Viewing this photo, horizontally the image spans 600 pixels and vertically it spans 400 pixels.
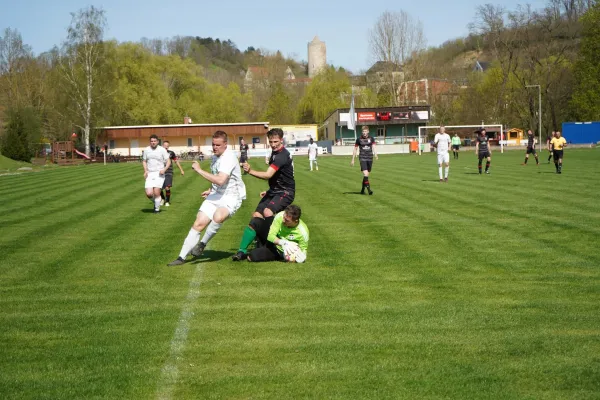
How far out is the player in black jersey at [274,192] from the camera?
1048 centimetres

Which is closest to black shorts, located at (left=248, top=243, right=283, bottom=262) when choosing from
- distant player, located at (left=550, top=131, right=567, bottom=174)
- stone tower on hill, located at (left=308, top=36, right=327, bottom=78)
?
distant player, located at (left=550, top=131, right=567, bottom=174)

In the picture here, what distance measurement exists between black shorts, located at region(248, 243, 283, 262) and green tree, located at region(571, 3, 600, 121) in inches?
2949

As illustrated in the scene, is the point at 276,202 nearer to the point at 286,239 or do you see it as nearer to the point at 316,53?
the point at 286,239

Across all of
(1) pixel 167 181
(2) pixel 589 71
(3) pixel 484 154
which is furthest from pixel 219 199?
(2) pixel 589 71

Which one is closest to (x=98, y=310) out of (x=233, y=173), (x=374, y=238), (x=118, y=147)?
(x=233, y=173)

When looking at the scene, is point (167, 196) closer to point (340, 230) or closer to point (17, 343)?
point (340, 230)

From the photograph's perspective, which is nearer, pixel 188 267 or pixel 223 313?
pixel 223 313

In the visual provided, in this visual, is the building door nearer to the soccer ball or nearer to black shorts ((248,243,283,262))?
black shorts ((248,243,283,262))

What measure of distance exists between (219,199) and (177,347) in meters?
4.38

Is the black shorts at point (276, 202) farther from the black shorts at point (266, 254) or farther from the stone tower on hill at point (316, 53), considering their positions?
the stone tower on hill at point (316, 53)

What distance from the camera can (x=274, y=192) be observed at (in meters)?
10.9

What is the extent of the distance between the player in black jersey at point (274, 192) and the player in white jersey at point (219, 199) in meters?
0.40

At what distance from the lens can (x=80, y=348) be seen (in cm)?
609

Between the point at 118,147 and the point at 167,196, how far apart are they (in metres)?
68.2
